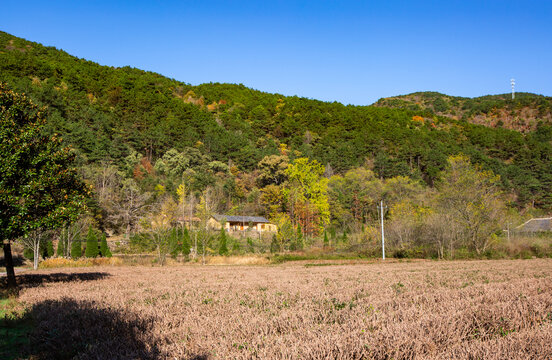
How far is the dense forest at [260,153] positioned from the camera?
55.6 m

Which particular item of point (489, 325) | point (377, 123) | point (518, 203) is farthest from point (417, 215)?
point (377, 123)

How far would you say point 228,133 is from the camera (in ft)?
305

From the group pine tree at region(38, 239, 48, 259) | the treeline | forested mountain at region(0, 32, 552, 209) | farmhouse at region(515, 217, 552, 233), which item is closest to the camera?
pine tree at region(38, 239, 48, 259)

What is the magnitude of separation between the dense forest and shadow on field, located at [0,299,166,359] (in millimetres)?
31859

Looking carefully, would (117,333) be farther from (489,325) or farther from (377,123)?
(377,123)

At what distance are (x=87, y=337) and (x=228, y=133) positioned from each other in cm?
9030

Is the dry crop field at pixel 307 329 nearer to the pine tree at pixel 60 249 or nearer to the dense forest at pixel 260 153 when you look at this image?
the dense forest at pixel 260 153

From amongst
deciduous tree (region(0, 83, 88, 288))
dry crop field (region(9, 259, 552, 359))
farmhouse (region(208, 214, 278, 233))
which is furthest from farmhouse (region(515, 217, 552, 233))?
deciduous tree (region(0, 83, 88, 288))

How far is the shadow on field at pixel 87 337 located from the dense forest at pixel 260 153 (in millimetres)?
31859

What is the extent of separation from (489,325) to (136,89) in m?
122

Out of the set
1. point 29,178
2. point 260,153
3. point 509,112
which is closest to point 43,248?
point 29,178

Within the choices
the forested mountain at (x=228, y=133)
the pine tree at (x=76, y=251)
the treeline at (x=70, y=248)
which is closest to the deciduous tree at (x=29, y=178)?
the treeline at (x=70, y=248)

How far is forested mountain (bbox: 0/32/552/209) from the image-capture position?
71375 mm

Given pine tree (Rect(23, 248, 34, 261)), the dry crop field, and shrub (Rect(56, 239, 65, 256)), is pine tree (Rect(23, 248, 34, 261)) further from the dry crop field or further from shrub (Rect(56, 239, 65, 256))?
the dry crop field
